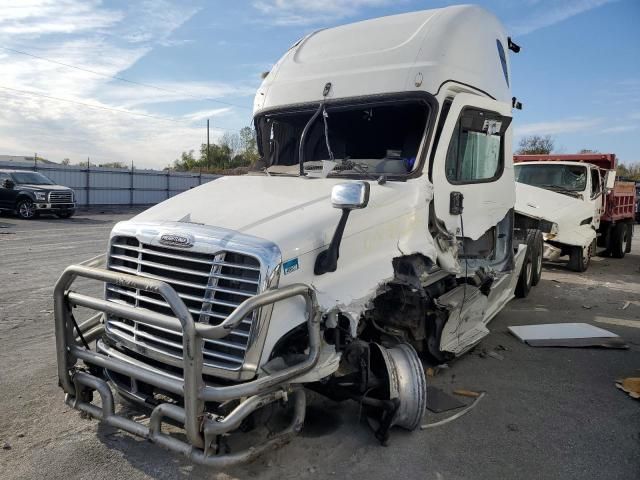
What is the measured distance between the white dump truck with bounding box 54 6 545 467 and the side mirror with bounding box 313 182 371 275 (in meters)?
0.01

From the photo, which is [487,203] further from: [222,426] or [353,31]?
[222,426]

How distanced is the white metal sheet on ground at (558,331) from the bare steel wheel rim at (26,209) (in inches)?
773

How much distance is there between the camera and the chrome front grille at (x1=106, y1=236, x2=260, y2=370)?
3090 mm

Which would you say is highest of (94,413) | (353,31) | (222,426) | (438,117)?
(353,31)

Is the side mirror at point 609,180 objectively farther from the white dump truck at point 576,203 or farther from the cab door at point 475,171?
the cab door at point 475,171

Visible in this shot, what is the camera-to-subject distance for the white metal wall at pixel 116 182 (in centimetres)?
2798

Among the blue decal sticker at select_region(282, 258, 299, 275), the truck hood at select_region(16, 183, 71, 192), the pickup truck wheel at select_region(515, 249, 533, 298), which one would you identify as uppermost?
the blue decal sticker at select_region(282, 258, 299, 275)

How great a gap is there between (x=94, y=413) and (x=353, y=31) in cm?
415

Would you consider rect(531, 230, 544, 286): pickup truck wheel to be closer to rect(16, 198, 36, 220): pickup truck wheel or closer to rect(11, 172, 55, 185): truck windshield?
rect(16, 198, 36, 220): pickup truck wheel

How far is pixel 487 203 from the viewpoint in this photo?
5.54 metres

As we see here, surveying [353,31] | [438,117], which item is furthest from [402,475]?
[353,31]

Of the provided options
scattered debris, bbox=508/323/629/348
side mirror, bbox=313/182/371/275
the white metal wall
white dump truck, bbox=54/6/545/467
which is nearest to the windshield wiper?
white dump truck, bbox=54/6/545/467

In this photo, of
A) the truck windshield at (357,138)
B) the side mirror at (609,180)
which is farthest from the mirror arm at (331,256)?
the side mirror at (609,180)

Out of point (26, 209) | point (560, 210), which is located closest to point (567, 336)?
point (560, 210)
